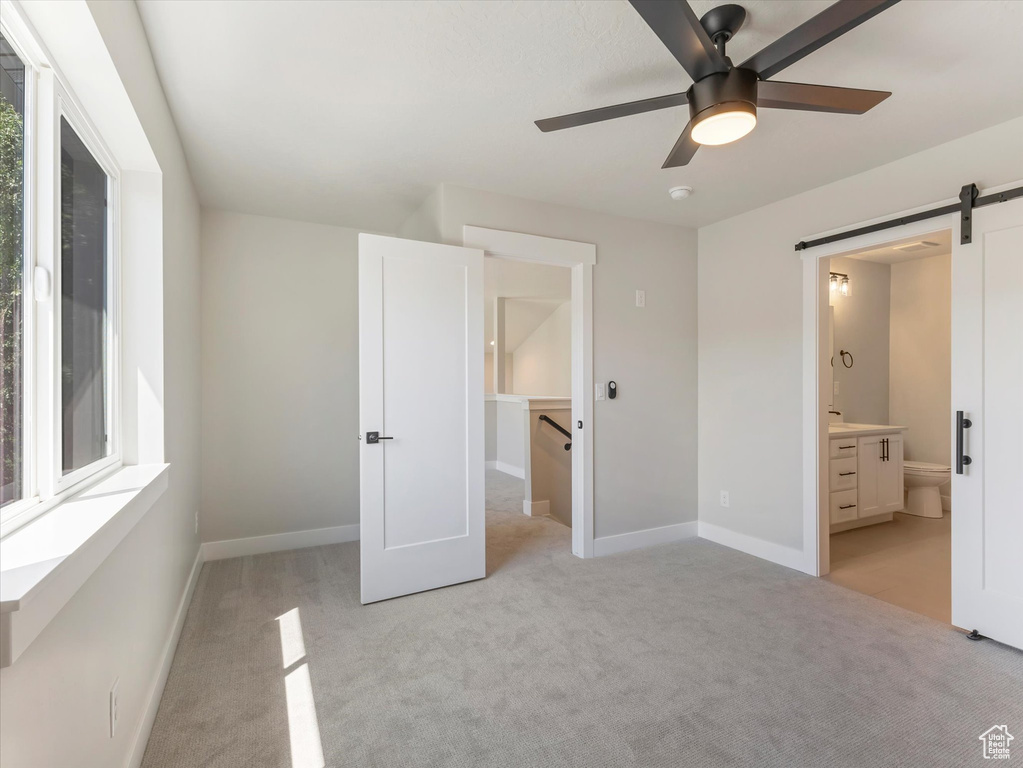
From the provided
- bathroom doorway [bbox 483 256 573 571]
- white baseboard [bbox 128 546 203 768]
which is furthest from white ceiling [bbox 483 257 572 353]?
white baseboard [bbox 128 546 203 768]

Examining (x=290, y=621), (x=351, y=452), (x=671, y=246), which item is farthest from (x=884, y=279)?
(x=290, y=621)

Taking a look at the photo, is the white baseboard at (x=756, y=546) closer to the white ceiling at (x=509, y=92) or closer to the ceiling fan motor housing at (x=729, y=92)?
the white ceiling at (x=509, y=92)

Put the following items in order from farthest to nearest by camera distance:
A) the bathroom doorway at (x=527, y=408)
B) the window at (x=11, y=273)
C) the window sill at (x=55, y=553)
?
the bathroom doorway at (x=527, y=408), the window at (x=11, y=273), the window sill at (x=55, y=553)

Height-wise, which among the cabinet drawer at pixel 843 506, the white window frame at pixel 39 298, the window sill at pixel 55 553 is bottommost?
the cabinet drawer at pixel 843 506

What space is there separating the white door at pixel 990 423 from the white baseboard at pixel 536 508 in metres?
2.97

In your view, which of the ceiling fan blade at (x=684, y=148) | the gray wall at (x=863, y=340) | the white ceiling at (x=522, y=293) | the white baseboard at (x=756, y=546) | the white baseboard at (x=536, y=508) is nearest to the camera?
the ceiling fan blade at (x=684, y=148)

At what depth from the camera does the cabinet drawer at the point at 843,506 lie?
3908mm

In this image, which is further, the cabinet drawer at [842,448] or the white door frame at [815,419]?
the cabinet drawer at [842,448]

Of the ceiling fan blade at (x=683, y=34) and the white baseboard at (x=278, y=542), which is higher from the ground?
the ceiling fan blade at (x=683, y=34)

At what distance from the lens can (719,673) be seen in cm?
208

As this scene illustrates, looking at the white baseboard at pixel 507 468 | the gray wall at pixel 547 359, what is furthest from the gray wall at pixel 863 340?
the white baseboard at pixel 507 468

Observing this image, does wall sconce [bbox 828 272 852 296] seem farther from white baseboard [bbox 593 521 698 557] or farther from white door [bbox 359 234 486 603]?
white door [bbox 359 234 486 603]

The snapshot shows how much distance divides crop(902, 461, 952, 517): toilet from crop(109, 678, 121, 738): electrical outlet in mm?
5610

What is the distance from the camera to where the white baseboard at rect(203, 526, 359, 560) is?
11.4ft
